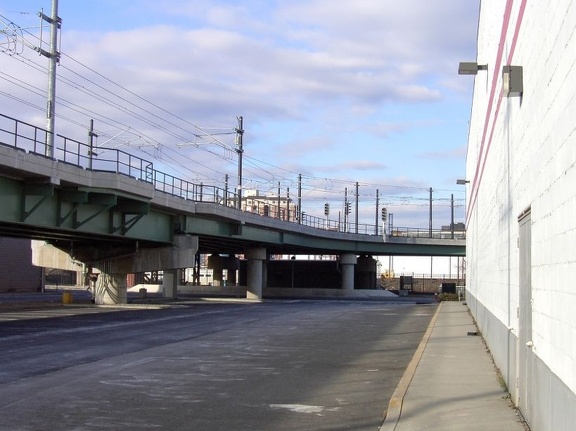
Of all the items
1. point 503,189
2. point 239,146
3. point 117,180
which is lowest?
point 503,189

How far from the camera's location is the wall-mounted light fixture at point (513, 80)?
9.12 meters

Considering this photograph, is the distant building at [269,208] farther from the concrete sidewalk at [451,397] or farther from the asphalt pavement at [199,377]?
the concrete sidewalk at [451,397]

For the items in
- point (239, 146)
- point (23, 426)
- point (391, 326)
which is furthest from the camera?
point (239, 146)

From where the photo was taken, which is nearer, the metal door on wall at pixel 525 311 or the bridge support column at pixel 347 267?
the metal door on wall at pixel 525 311

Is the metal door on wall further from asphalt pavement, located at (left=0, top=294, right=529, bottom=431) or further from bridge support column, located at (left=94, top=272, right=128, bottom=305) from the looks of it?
bridge support column, located at (left=94, top=272, right=128, bottom=305)

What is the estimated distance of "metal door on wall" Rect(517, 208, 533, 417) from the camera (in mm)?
8500

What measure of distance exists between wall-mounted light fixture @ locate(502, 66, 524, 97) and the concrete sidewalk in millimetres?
3913

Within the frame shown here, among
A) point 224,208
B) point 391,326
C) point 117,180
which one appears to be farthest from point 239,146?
point 391,326

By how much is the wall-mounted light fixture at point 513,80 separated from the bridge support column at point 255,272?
5803 cm

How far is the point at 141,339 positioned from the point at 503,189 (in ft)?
43.8

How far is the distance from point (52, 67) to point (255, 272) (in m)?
35.9

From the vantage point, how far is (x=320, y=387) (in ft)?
42.8

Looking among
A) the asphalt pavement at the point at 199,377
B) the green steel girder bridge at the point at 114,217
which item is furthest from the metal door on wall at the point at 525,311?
the green steel girder bridge at the point at 114,217

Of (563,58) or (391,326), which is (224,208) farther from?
(563,58)
